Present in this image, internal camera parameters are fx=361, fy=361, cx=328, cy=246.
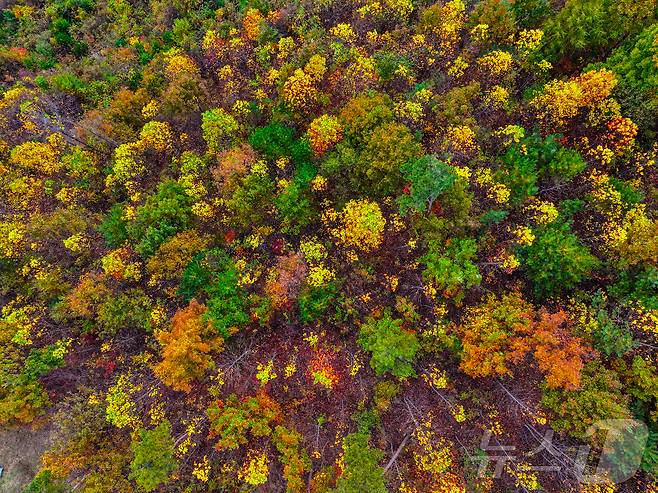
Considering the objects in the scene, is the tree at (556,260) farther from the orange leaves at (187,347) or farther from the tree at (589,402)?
the orange leaves at (187,347)

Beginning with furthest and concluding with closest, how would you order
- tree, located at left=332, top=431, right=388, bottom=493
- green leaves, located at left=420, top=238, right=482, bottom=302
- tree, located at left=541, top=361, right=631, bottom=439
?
green leaves, located at left=420, top=238, right=482, bottom=302
tree, located at left=332, top=431, right=388, bottom=493
tree, located at left=541, top=361, right=631, bottom=439

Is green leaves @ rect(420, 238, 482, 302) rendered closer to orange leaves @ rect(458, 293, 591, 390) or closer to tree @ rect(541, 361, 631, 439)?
orange leaves @ rect(458, 293, 591, 390)

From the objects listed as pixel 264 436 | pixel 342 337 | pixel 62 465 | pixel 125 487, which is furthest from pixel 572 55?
pixel 62 465

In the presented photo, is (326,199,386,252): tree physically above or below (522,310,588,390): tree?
above

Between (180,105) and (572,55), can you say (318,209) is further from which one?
(572,55)

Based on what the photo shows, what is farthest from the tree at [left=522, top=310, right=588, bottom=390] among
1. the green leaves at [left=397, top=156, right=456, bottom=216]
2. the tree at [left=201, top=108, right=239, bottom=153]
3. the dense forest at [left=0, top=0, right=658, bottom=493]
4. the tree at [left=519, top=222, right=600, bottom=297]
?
the tree at [left=201, top=108, right=239, bottom=153]
